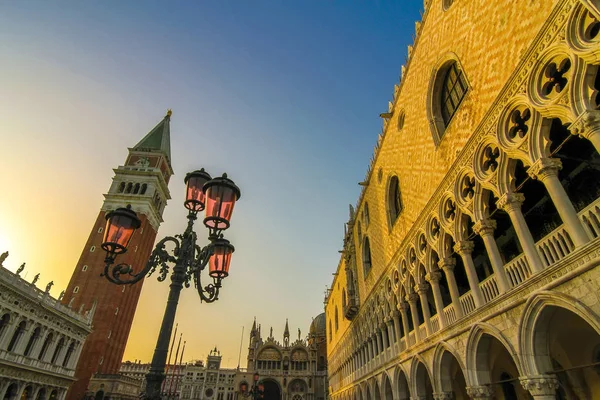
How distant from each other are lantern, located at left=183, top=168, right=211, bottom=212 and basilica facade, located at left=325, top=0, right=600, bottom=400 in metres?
6.23

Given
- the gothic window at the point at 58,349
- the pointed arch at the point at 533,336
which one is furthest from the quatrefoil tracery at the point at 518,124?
the gothic window at the point at 58,349

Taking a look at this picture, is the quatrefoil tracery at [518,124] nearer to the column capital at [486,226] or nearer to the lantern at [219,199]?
the column capital at [486,226]

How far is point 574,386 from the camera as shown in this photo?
8.24 meters

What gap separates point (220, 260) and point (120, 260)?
36777mm

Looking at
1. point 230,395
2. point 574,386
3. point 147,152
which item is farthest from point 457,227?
point 230,395

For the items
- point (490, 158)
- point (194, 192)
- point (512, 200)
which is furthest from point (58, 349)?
point (512, 200)

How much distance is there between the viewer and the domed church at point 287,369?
46812 millimetres

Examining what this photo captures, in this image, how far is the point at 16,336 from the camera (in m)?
22.1

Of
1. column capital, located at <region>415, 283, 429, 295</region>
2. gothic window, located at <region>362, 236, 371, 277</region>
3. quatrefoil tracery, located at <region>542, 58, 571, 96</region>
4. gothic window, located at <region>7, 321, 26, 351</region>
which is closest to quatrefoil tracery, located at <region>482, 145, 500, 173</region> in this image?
quatrefoil tracery, located at <region>542, 58, 571, 96</region>

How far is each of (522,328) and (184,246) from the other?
21.5 ft

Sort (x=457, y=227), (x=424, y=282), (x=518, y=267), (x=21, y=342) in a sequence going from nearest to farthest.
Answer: (x=518, y=267), (x=457, y=227), (x=424, y=282), (x=21, y=342)

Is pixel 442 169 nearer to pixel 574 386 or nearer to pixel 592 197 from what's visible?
pixel 592 197

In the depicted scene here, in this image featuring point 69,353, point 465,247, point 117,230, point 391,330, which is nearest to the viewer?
point 117,230

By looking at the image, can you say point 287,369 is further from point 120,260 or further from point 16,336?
point 16,336
